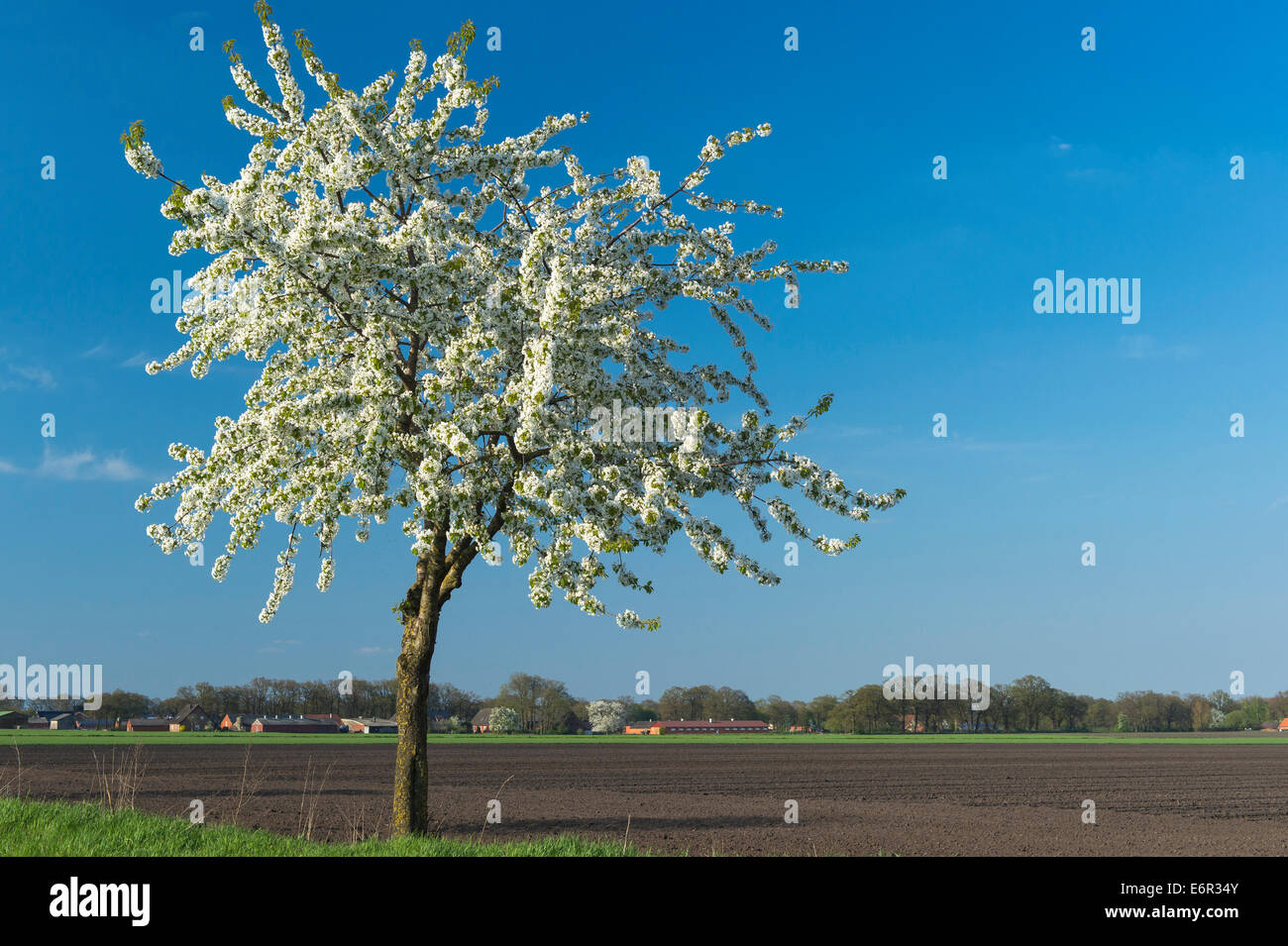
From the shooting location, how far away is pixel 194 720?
179000 millimetres

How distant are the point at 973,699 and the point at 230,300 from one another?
184m

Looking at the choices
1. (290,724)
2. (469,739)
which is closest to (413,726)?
(469,739)

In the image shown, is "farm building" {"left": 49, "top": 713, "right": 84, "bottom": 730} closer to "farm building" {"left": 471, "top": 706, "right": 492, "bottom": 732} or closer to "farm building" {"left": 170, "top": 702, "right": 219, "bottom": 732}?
"farm building" {"left": 170, "top": 702, "right": 219, "bottom": 732}

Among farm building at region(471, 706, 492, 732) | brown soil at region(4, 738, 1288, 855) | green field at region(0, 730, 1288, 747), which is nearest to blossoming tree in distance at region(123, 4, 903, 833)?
brown soil at region(4, 738, 1288, 855)

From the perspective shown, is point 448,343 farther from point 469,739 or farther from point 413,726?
point 469,739

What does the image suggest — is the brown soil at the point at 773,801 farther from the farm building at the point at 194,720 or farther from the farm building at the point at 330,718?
the farm building at the point at 194,720

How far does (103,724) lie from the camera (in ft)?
607

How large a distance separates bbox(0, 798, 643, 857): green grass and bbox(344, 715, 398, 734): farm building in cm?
15697

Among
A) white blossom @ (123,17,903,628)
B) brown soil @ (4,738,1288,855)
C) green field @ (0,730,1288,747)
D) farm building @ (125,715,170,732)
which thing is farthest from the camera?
farm building @ (125,715,170,732)

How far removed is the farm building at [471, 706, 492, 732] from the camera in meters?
165

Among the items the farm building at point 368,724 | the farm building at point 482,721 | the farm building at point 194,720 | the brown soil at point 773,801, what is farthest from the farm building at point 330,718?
the brown soil at point 773,801

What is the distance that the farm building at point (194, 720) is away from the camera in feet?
580

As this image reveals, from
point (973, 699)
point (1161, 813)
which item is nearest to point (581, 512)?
point (1161, 813)

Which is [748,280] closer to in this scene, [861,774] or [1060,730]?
[861,774]
